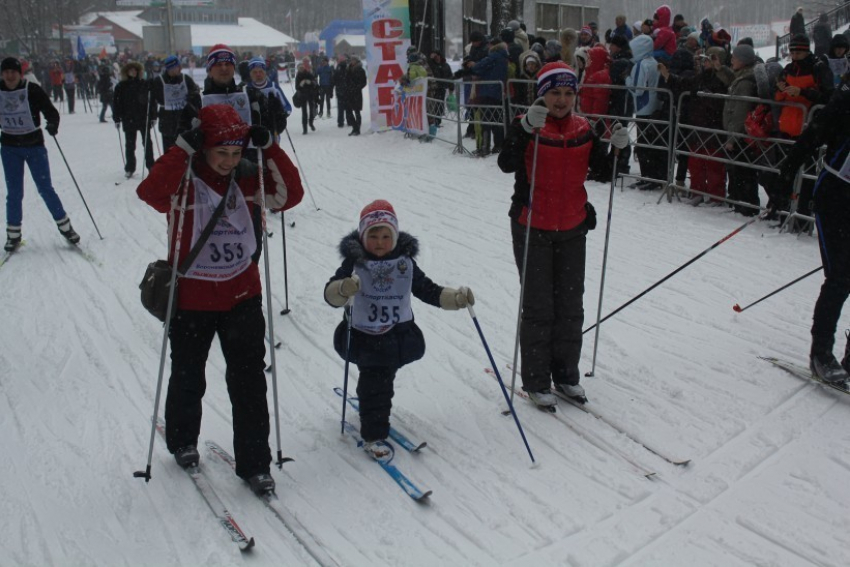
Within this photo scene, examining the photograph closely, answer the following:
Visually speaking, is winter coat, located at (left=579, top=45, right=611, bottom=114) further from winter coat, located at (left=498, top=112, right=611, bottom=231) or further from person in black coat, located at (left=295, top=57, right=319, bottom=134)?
person in black coat, located at (left=295, top=57, right=319, bottom=134)

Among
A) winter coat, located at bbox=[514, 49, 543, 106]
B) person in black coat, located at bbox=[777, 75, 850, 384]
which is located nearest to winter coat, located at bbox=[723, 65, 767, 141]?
winter coat, located at bbox=[514, 49, 543, 106]

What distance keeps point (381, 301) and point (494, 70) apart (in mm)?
9445

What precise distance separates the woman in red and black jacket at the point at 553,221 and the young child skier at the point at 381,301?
0.77 meters

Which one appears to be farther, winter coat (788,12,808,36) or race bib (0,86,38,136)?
winter coat (788,12,808,36)

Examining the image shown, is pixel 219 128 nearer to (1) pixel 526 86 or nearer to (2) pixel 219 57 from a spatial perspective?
(2) pixel 219 57

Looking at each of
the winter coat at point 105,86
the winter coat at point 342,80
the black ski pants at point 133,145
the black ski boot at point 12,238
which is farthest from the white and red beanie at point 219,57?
the winter coat at point 105,86

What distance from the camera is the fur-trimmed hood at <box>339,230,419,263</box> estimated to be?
386 cm

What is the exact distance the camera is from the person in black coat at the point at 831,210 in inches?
177

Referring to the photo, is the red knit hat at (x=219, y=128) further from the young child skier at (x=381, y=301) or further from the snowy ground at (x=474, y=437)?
the snowy ground at (x=474, y=437)

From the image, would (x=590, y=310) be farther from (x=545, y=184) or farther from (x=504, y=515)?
(x=504, y=515)

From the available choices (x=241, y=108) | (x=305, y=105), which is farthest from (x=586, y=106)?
(x=305, y=105)

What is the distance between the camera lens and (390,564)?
320cm

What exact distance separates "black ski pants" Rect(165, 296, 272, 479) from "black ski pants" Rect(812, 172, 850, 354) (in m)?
3.44

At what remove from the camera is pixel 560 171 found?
4.30m
